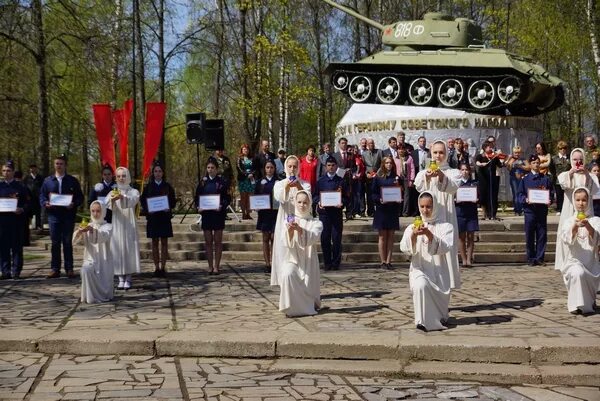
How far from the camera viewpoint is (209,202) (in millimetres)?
13203

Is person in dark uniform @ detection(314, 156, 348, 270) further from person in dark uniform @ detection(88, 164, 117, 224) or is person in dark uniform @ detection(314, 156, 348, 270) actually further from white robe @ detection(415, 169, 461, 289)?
white robe @ detection(415, 169, 461, 289)

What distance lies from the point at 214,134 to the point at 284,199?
25.1ft

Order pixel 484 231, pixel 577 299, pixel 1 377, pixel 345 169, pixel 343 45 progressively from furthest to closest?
pixel 343 45, pixel 345 169, pixel 484 231, pixel 577 299, pixel 1 377

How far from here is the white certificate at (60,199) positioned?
12.9m

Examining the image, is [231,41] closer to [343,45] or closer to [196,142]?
[343,45]

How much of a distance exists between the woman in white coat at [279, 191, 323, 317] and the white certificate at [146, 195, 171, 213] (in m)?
4.07

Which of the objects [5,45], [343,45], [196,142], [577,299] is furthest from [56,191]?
[343,45]

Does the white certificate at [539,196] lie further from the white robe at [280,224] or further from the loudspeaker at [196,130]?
the loudspeaker at [196,130]

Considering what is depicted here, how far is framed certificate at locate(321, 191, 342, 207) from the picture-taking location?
44.2 ft

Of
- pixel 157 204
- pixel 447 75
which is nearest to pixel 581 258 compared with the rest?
pixel 157 204

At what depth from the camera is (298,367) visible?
281 inches

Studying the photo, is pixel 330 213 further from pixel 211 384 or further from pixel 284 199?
pixel 211 384

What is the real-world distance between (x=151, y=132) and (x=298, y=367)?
10358 mm

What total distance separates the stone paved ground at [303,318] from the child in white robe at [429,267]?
0.23 metres
